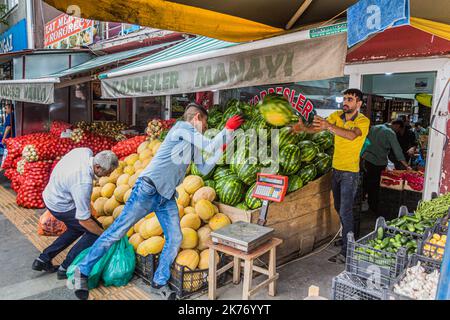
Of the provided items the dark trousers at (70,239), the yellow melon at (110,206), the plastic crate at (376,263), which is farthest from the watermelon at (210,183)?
the plastic crate at (376,263)

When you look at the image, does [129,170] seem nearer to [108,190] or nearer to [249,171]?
[108,190]

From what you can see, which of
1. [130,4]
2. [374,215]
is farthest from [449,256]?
[374,215]

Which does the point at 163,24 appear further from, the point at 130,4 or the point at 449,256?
the point at 449,256

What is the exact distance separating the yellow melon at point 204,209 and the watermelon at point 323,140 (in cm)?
202

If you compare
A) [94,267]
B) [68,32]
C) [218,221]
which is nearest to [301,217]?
[218,221]

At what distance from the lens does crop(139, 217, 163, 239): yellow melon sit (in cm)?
436

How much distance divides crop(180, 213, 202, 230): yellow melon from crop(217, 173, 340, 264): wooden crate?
1.28 feet

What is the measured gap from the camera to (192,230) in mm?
4254

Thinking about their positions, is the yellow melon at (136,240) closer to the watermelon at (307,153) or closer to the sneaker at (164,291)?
the sneaker at (164,291)

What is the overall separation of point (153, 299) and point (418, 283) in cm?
263

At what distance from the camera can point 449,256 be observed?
69.9 inches

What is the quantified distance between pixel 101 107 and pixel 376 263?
10248 mm

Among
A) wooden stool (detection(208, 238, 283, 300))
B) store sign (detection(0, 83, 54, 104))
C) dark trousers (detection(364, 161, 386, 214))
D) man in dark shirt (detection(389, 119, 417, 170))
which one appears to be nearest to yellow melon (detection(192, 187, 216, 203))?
wooden stool (detection(208, 238, 283, 300))
